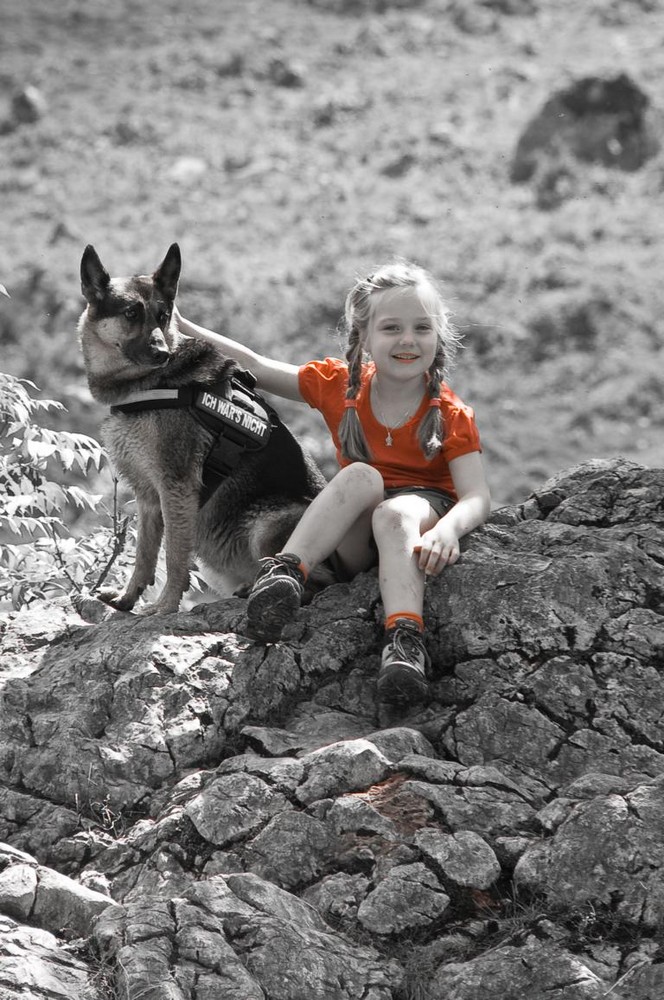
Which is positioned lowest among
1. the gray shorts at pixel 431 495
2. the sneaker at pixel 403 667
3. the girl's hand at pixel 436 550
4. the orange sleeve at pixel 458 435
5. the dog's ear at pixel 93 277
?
the sneaker at pixel 403 667

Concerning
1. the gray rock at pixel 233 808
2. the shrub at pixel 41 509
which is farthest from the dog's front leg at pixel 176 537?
the gray rock at pixel 233 808

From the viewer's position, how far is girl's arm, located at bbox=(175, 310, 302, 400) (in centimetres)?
592

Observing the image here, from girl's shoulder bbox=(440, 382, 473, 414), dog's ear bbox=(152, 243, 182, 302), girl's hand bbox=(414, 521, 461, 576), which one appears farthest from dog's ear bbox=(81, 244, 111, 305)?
girl's hand bbox=(414, 521, 461, 576)

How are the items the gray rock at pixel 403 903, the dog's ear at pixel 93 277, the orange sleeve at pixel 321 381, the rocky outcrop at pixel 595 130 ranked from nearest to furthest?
1. the gray rock at pixel 403 903
2. the dog's ear at pixel 93 277
3. the orange sleeve at pixel 321 381
4. the rocky outcrop at pixel 595 130

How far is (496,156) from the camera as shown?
33.0m

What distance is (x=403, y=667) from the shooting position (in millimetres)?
4559

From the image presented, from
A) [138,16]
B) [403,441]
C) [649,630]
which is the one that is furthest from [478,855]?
[138,16]

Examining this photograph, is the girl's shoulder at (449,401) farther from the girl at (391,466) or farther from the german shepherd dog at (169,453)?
the german shepherd dog at (169,453)

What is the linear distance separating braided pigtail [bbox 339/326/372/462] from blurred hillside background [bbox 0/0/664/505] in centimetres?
1492

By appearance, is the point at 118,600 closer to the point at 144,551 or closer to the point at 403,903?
the point at 144,551

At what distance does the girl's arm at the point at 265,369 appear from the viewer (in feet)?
19.4

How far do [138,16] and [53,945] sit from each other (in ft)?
140

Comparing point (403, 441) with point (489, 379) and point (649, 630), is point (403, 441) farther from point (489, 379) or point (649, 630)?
point (489, 379)

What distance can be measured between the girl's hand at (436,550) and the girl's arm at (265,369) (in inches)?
50.8
